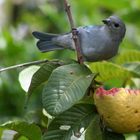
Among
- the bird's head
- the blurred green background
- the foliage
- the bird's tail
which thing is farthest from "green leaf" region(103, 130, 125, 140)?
the blurred green background

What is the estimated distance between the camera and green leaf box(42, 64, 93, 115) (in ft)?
4.14

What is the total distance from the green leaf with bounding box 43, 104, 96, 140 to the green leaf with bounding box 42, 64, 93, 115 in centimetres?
7

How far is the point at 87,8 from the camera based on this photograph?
378 centimetres

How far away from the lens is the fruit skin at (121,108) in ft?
4.22

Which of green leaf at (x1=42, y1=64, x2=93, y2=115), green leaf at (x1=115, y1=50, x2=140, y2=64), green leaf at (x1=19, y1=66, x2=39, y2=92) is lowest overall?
green leaf at (x1=115, y1=50, x2=140, y2=64)

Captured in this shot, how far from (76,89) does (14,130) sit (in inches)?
8.6

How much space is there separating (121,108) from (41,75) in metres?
0.24

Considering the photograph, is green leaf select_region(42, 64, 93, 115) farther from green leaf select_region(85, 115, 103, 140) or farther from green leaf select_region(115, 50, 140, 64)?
green leaf select_region(115, 50, 140, 64)

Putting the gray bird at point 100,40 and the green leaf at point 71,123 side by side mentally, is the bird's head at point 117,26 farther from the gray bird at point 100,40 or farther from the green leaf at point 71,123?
the green leaf at point 71,123

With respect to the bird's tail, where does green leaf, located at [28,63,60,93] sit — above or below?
above

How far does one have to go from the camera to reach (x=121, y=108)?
1.29m

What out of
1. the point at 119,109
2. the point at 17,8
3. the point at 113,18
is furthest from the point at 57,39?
the point at 17,8

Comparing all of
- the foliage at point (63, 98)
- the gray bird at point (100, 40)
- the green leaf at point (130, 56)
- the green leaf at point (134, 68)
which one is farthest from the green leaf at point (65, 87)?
the green leaf at point (130, 56)

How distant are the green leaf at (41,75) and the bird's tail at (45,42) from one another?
1.32ft
